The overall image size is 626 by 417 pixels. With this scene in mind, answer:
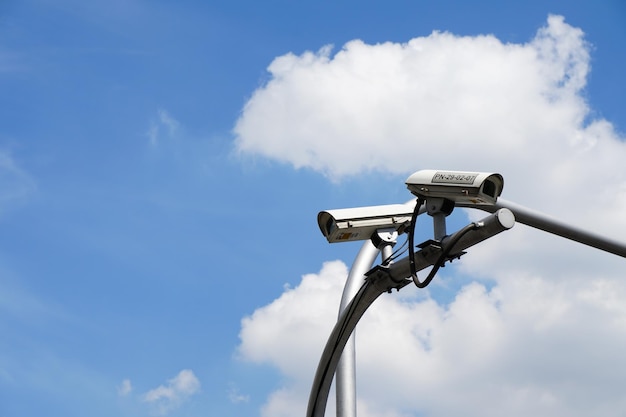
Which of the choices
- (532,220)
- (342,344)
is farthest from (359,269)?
(532,220)

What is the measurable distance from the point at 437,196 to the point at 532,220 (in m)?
2.08

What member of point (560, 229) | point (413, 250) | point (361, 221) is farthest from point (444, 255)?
point (560, 229)

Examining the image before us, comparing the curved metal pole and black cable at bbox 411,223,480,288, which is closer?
black cable at bbox 411,223,480,288

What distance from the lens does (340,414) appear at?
482 inches

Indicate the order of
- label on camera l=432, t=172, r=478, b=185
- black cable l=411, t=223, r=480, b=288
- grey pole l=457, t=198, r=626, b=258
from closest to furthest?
black cable l=411, t=223, r=480, b=288 < label on camera l=432, t=172, r=478, b=185 < grey pole l=457, t=198, r=626, b=258

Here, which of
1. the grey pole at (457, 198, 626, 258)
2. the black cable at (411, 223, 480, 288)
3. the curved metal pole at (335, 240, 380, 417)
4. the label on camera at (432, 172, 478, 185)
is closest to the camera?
the black cable at (411, 223, 480, 288)

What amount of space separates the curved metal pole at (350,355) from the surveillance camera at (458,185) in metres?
2.28

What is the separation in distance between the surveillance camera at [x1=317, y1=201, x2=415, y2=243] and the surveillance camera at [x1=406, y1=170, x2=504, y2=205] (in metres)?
0.97

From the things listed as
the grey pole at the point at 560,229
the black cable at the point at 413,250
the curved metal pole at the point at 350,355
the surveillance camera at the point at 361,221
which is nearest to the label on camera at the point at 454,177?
the black cable at the point at 413,250

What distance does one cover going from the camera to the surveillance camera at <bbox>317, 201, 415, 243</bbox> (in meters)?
10.7

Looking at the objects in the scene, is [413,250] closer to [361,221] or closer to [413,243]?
[413,243]

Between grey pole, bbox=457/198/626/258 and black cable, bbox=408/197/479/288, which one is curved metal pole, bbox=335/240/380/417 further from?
black cable, bbox=408/197/479/288

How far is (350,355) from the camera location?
40.3 feet

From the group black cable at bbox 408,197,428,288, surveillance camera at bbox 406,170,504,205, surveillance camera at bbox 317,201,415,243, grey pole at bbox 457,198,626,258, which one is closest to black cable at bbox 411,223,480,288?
black cable at bbox 408,197,428,288
